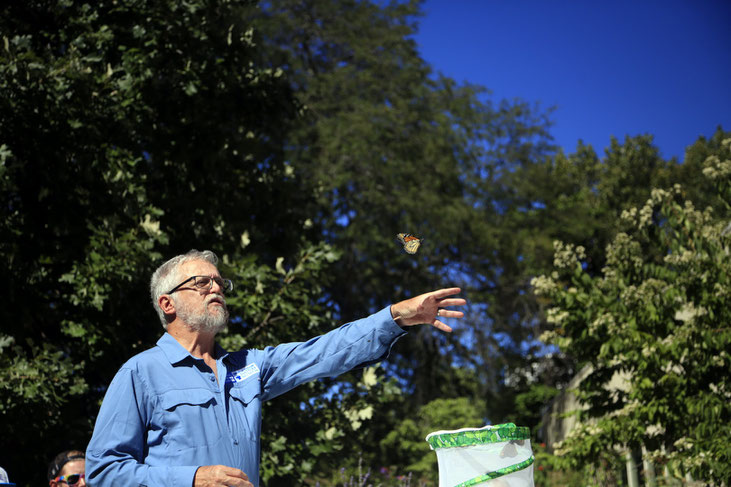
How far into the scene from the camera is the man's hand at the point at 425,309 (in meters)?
3.01

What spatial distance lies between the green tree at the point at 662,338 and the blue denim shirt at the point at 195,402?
535 cm

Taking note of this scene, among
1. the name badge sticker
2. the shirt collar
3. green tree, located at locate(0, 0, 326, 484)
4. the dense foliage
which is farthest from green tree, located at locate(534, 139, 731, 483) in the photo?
the shirt collar

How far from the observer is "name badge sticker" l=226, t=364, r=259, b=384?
9.85ft

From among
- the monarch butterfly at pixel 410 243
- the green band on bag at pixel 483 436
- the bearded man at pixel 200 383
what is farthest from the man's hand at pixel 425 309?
the green band on bag at pixel 483 436

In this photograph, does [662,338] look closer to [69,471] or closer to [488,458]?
[69,471]

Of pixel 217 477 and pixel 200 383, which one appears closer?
pixel 217 477

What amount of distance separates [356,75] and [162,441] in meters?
18.3

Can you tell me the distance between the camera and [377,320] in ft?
10.0

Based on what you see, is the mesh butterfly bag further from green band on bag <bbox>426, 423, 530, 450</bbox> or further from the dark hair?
the dark hair

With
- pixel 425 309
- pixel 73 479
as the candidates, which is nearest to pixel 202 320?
pixel 425 309

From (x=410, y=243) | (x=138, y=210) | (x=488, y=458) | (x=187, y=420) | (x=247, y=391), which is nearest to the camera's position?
(x=488, y=458)

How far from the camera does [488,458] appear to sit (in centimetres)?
261

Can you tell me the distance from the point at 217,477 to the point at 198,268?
992 millimetres

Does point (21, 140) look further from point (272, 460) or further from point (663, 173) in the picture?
point (663, 173)
